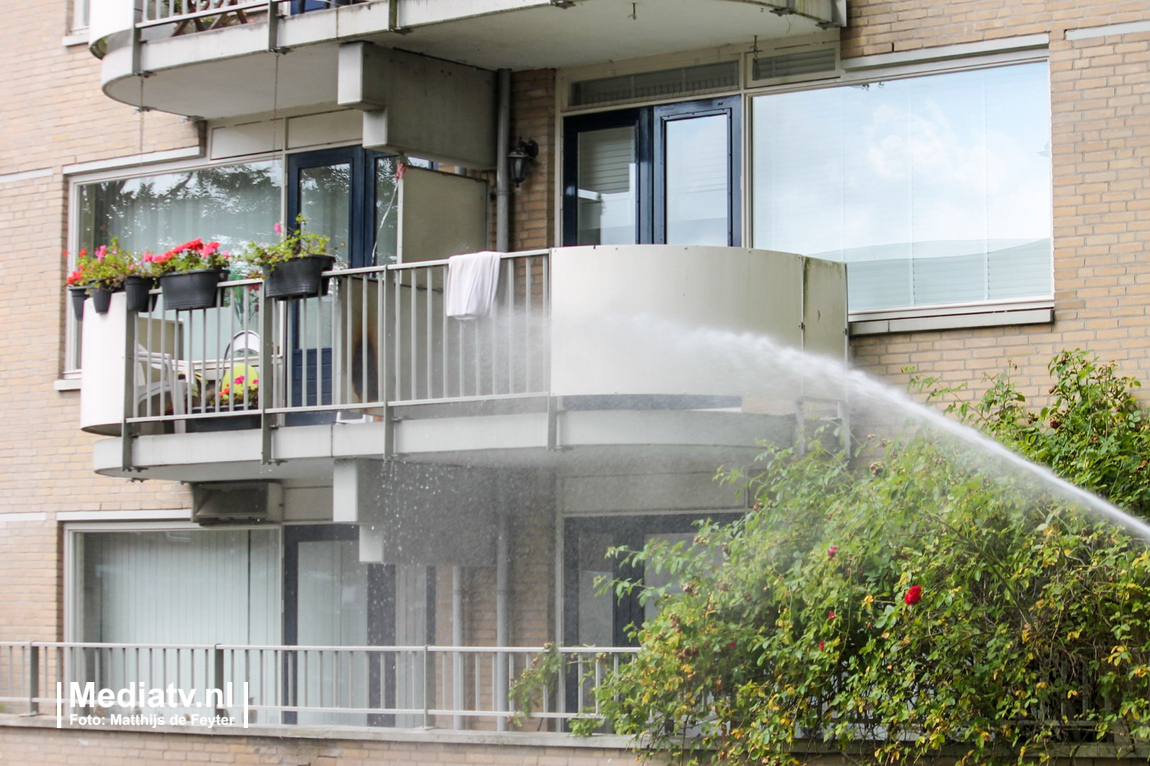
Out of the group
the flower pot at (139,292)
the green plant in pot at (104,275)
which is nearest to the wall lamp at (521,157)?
the flower pot at (139,292)

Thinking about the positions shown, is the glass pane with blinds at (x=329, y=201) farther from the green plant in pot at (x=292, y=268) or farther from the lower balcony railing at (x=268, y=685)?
the lower balcony railing at (x=268, y=685)

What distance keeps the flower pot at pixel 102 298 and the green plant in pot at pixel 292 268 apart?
4.48 ft

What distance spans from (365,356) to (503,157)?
2575 mm

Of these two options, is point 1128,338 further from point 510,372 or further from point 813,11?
point 510,372

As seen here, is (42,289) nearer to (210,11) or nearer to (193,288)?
(193,288)

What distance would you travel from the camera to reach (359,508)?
11.9 m

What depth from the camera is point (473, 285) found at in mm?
11508

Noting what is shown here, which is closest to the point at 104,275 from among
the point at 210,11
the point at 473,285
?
the point at 210,11

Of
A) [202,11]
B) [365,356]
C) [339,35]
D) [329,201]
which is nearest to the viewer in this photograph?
[365,356]

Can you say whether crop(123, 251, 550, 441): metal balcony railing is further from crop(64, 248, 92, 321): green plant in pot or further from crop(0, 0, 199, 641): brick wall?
crop(0, 0, 199, 641): brick wall

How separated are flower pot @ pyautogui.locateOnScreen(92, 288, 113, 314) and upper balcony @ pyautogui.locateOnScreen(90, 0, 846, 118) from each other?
2.04m

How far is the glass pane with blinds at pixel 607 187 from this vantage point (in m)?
13.3

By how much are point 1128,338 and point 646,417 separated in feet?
11.5

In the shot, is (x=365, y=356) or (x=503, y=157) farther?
(x=503, y=157)
